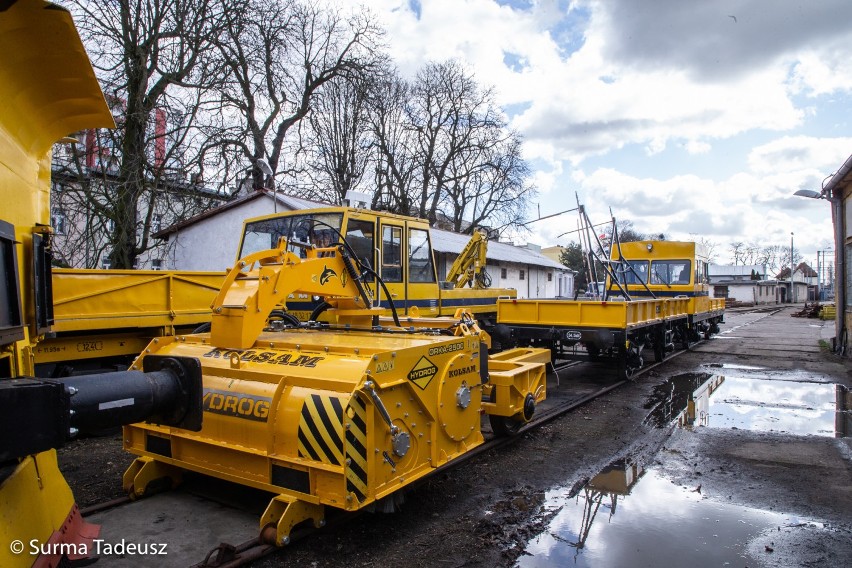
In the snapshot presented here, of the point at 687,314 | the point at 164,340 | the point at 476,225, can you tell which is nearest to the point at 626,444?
the point at 164,340

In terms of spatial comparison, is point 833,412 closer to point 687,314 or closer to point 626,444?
point 626,444

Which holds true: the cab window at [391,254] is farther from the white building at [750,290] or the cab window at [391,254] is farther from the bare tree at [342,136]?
the white building at [750,290]

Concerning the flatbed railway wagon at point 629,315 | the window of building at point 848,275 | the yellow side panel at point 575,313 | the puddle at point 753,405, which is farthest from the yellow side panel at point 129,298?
the window of building at point 848,275

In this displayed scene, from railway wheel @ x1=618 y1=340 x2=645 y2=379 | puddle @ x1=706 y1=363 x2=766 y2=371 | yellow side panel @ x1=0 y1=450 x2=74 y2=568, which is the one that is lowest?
puddle @ x1=706 y1=363 x2=766 y2=371

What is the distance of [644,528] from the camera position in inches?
180

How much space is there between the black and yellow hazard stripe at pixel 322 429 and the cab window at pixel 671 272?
13647 mm

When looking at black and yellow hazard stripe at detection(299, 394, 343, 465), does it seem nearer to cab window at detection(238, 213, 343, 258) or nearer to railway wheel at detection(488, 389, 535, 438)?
railway wheel at detection(488, 389, 535, 438)

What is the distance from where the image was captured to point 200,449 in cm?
448

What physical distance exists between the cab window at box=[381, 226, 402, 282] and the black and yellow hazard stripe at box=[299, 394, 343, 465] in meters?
4.36

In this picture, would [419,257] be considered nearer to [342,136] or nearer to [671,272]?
[671,272]

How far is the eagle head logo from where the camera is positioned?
4.99 meters

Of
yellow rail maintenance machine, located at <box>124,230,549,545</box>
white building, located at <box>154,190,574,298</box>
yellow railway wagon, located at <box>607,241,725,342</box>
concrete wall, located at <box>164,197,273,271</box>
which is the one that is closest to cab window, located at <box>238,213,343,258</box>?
yellow rail maintenance machine, located at <box>124,230,549,545</box>

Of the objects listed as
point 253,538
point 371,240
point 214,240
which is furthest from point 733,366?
point 214,240

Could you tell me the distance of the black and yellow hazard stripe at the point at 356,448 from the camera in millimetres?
3693
